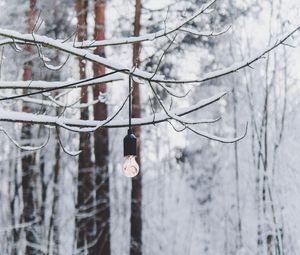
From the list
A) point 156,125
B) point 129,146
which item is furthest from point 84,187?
point 129,146

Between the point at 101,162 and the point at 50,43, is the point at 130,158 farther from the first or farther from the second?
the point at 101,162

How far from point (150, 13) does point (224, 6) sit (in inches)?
80.9

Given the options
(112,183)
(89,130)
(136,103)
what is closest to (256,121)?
(136,103)

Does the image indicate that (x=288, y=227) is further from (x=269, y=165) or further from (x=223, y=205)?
(x=223, y=205)

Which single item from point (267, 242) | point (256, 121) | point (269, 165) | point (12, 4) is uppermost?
point (12, 4)

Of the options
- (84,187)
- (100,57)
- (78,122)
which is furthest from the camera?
(84,187)

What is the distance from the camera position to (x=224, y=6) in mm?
12008

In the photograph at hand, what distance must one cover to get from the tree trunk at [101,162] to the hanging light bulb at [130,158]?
6263 mm

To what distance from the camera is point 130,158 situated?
311 centimetres

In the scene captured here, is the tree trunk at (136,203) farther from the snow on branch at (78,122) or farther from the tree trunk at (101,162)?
the snow on branch at (78,122)

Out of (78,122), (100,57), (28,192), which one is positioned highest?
(100,57)

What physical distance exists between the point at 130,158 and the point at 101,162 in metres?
7.45

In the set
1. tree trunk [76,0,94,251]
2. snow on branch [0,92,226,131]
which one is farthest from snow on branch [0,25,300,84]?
tree trunk [76,0,94,251]

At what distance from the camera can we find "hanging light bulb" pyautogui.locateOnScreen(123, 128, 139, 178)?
306 cm
